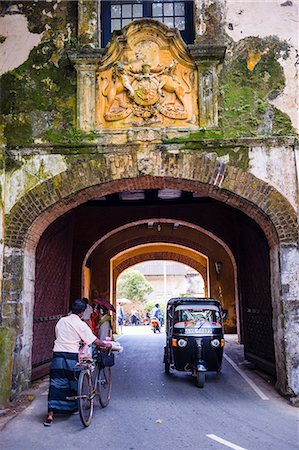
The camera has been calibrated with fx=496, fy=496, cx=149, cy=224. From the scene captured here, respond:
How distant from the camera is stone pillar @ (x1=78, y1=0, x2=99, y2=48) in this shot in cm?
976

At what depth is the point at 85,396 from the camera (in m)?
6.75

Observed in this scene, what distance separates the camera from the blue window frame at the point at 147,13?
33.9 ft

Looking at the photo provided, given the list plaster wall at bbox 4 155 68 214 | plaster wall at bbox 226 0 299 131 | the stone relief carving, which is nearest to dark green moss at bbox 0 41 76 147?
plaster wall at bbox 4 155 68 214

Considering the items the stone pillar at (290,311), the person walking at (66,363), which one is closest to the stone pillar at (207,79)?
the stone pillar at (290,311)

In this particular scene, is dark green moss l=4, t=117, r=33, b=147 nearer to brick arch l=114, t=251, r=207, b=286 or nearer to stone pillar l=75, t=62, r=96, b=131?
stone pillar l=75, t=62, r=96, b=131

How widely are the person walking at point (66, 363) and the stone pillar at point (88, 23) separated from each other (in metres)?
5.42

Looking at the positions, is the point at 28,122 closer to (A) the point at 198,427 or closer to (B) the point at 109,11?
(B) the point at 109,11

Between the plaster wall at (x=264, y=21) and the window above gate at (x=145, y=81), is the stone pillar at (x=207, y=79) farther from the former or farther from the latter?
the plaster wall at (x=264, y=21)

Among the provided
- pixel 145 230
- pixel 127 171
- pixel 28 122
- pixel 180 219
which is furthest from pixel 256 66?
pixel 145 230

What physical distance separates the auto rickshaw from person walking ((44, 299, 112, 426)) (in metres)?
3.20

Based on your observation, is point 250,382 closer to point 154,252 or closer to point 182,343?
point 182,343

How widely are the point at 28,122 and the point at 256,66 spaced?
453 centimetres

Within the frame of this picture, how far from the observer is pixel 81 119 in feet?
30.9

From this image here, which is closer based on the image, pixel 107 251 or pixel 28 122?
pixel 28 122
